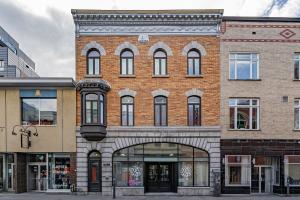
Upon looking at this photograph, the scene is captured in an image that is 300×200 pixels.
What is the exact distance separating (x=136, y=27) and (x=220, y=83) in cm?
657

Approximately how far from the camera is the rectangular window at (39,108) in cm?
2228

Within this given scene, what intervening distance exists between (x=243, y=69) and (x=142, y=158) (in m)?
8.79

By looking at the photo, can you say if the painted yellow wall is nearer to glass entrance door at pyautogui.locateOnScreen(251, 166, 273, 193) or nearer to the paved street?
the paved street

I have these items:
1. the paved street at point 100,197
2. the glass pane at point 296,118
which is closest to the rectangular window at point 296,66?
the glass pane at point 296,118

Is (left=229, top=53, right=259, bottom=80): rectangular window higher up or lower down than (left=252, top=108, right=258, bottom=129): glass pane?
higher up

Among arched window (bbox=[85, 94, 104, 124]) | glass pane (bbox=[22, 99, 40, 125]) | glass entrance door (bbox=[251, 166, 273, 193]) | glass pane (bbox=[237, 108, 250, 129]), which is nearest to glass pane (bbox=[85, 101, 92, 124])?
arched window (bbox=[85, 94, 104, 124])

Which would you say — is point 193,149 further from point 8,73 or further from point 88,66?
point 8,73

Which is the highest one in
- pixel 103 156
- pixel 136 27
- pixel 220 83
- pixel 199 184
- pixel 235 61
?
pixel 136 27

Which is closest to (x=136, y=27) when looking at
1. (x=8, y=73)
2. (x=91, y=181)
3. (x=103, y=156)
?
(x=103, y=156)

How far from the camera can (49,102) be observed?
22453 mm

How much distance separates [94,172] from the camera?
21.7 m

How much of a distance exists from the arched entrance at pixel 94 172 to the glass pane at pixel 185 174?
5.17m

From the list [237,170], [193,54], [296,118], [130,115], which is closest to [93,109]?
[130,115]

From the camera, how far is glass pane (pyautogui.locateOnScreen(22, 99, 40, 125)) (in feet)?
73.6
